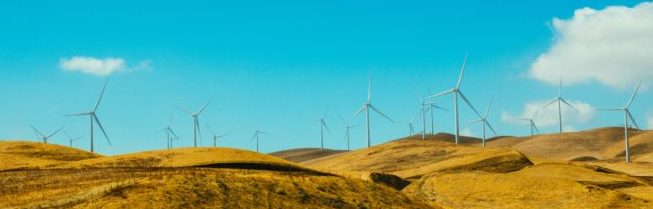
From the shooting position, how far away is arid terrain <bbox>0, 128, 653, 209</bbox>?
48.6 metres

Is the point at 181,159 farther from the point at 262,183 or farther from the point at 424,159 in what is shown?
the point at 424,159

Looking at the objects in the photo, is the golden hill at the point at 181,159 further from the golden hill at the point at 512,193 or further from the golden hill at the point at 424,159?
the golden hill at the point at 424,159

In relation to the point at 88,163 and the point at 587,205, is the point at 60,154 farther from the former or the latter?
the point at 587,205

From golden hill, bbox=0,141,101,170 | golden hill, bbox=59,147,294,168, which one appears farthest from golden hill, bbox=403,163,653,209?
golden hill, bbox=0,141,101,170

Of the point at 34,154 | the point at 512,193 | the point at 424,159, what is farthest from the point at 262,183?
the point at 424,159

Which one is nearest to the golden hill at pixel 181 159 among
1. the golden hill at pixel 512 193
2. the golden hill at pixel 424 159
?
the golden hill at pixel 512 193

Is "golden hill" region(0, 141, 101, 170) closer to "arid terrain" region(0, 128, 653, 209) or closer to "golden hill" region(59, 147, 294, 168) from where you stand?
"arid terrain" region(0, 128, 653, 209)

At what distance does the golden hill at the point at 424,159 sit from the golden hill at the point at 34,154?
3768 cm

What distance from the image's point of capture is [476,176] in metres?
87.6

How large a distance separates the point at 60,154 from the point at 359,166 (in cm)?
7088

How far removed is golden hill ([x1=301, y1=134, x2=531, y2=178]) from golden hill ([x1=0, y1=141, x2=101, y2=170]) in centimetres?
3768

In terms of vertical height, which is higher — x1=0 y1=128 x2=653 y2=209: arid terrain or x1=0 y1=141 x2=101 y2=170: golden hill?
x1=0 y1=141 x2=101 y2=170: golden hill

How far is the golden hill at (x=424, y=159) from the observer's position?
124875mm

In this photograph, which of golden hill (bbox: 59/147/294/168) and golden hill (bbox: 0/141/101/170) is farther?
golden hill (bbox: 0/141/101/170)
